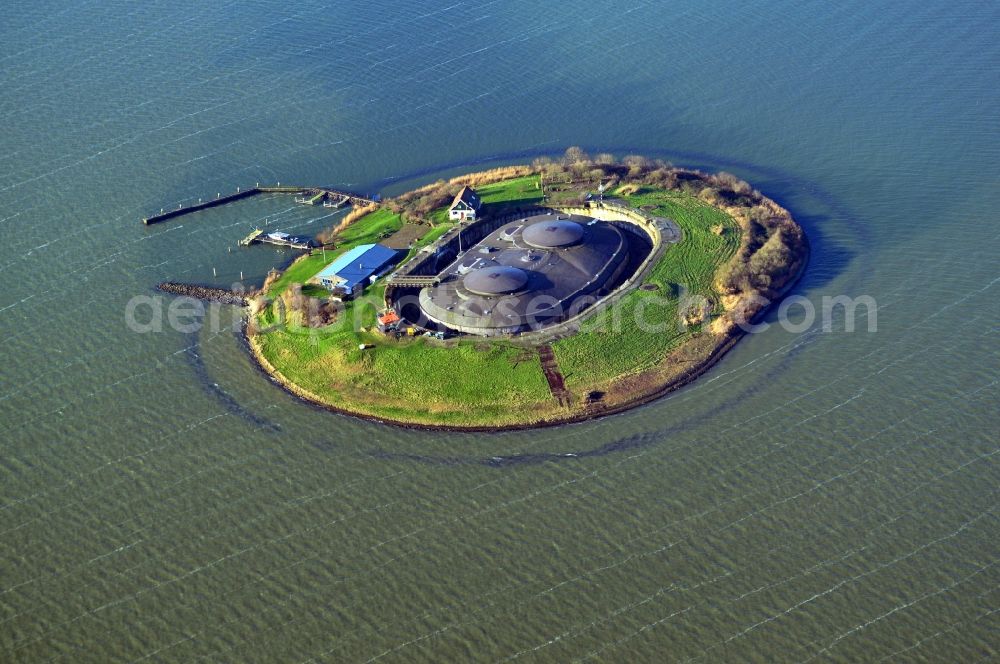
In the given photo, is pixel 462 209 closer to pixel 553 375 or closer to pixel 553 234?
pixel 553 234

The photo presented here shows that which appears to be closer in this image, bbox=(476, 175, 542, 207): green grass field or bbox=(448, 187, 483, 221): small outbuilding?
bbox=(448, 187, 483, 221): small outbuilding

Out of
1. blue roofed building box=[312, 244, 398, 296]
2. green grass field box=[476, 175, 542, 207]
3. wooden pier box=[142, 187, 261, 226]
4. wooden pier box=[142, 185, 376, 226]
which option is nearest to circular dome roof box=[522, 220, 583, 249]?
green grass field box=[476, 175, 542, 207]

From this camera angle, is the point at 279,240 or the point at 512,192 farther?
the point at 512,192

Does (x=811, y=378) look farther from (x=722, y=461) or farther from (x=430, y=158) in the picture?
(x=430, y=158)

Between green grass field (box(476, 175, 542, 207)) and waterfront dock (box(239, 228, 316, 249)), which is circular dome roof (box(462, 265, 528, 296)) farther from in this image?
waterfront dock (box(239, 228, 316, 249))

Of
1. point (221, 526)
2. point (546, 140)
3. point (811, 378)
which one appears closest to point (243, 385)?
point (221, 526)

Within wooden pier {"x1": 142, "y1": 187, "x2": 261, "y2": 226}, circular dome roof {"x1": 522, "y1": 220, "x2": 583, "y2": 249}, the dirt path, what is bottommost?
the dirt path

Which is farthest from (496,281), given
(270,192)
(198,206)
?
(198,206)

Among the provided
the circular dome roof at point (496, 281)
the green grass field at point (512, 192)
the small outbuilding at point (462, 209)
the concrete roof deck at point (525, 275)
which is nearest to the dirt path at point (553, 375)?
the concrete roof deck at point (525, 275)

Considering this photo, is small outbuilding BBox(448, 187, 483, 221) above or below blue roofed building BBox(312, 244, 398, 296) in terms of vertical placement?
above
